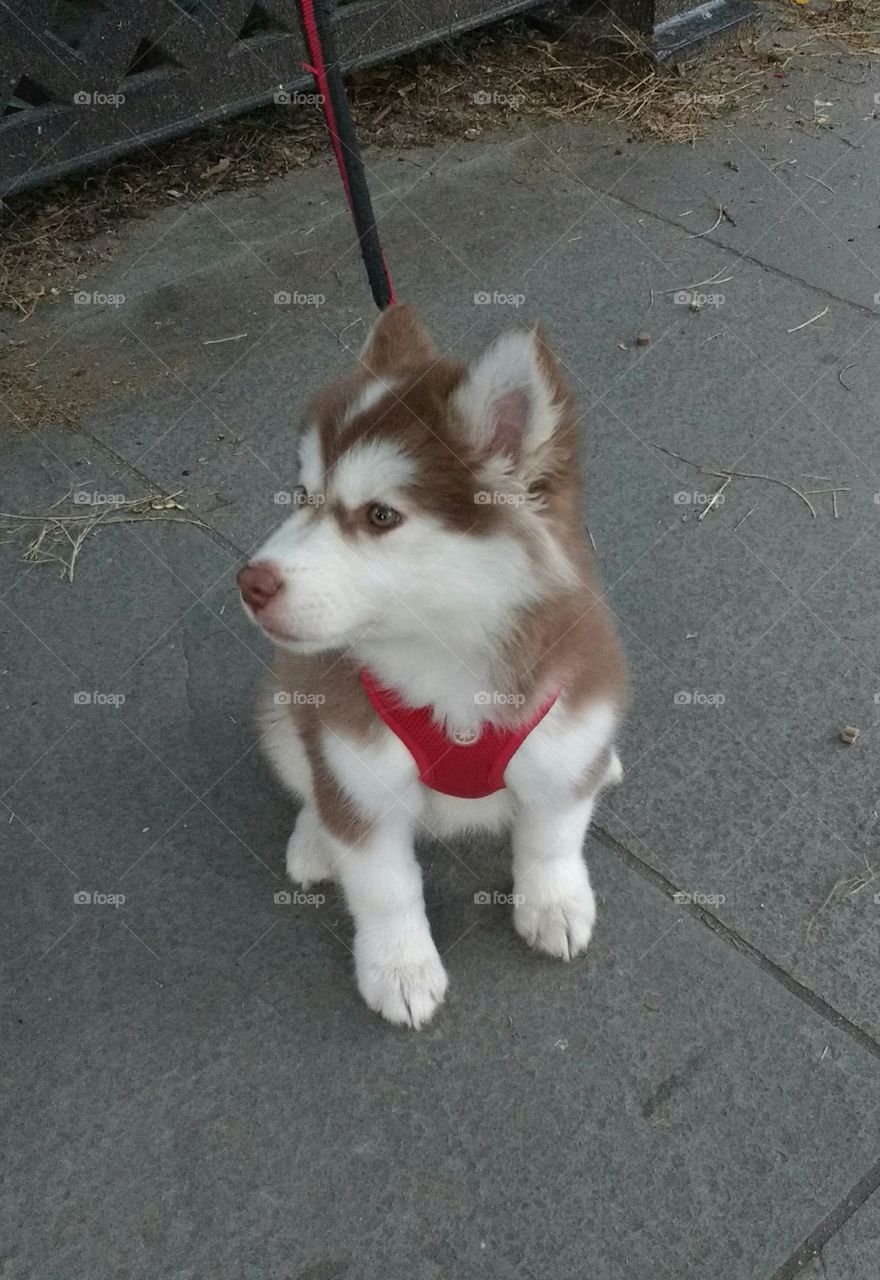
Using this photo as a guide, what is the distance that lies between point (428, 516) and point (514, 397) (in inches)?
11.0

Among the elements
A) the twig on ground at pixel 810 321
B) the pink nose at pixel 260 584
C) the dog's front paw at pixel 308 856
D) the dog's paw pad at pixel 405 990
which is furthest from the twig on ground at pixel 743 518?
the pink nose at pixel 260 584

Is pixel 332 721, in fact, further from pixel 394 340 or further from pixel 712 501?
pixel 712 501

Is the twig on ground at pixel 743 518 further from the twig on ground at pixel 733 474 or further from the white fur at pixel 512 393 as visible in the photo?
the white fur at pixel 512 393

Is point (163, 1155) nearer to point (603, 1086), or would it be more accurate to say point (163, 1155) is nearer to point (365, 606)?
point (603, 1086)

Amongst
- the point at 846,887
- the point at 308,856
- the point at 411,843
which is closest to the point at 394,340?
the point at 411,843

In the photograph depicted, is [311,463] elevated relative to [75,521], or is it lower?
elevated

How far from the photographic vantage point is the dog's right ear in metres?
2.51

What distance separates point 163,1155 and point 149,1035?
31cm

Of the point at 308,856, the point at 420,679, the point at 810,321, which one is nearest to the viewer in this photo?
the point at 420,679

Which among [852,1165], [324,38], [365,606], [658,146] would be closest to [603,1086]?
[852,1165]

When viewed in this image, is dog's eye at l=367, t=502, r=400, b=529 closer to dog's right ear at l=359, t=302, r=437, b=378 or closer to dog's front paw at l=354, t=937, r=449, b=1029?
dog's right ear at l=359, t=302, r=437, b=378

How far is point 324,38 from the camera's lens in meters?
2.90

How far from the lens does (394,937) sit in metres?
2.85

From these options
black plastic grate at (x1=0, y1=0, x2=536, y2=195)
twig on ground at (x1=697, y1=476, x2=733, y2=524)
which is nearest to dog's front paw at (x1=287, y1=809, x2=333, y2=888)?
twig on ground at (x1=697, y1=476, x2=733, y2=524)
